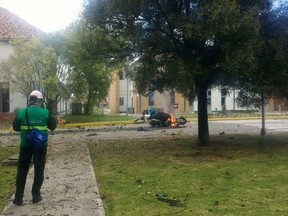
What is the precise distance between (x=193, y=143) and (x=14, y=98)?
1729 cm

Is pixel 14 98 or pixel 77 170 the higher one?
pixel 14 98

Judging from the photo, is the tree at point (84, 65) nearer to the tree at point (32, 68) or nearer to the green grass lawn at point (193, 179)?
the tree at point (32, 68)

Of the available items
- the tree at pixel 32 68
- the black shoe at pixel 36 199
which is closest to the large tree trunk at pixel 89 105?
the tree at pixel 32 68

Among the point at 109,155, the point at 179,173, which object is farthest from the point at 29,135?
the point at 109,155

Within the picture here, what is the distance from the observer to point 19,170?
21.6ft

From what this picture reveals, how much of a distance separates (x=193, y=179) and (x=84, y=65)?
46.0 feet

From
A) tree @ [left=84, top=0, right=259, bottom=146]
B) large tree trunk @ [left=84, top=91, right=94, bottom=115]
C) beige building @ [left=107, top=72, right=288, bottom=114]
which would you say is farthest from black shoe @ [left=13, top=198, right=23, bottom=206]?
beige building @ [left=107, top=72, right=288, bottom=114]

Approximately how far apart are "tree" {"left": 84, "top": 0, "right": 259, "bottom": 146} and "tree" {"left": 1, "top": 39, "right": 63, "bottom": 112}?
1240 centimetres

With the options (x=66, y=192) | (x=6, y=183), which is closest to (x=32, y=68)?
(x=6, y=183)

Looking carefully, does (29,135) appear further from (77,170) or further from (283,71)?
(283,71)

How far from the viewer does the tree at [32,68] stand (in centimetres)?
2486

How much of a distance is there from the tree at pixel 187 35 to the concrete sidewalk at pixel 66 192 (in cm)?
377

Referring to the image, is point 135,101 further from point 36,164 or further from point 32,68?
point 36,164

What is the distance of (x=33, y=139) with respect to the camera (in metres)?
6.46
